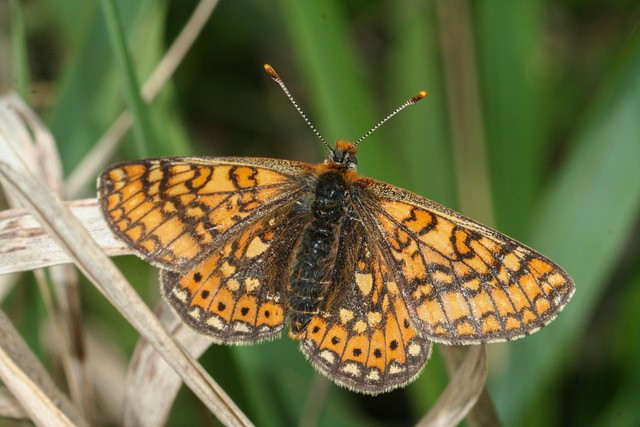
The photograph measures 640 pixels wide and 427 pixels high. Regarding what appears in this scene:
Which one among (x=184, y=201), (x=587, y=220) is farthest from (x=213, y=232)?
(x=587, y=220)

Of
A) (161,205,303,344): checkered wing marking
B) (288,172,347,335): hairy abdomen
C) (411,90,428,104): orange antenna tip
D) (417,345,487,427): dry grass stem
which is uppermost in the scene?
(411,90,428,104): orange antenna tip

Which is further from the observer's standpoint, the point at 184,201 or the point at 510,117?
the point at 510,117

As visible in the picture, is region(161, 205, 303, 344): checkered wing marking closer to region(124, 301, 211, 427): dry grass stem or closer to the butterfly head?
region(124, 301, 211, 427): dry grass stem

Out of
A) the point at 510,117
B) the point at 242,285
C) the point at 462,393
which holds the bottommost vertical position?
the point at 242,285

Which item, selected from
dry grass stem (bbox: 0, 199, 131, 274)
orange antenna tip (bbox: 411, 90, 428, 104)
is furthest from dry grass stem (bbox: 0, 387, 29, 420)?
orange antenna tip (bbox: 411, 90, 428, 104)

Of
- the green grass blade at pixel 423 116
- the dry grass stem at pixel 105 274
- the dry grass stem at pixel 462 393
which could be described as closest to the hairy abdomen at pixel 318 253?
the dry grass stem at pixel 462 393

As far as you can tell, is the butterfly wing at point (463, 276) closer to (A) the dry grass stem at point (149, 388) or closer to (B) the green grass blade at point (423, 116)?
(A) the dry grass stem at point (149, 388)

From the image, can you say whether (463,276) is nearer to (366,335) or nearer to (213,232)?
(366,335)

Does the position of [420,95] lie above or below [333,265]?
above
